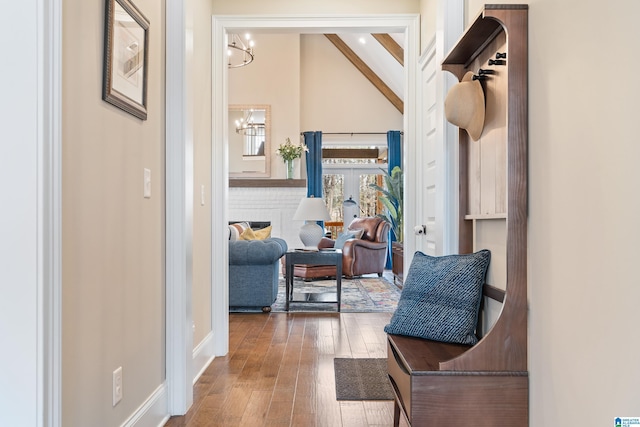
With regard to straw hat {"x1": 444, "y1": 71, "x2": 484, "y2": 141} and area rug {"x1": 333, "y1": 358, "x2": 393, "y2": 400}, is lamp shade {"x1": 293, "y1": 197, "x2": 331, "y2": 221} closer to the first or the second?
area rug {"x1": 333, "y1": 358, "x2": 393, "y2": 400}

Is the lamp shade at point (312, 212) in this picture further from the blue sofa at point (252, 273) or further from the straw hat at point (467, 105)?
the straw hat at point (467, 105)

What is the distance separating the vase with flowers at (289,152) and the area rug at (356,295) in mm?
2263

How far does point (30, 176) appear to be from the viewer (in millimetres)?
1233

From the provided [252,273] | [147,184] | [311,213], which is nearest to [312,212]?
[311,213]

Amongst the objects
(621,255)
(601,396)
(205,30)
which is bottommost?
(601,396)

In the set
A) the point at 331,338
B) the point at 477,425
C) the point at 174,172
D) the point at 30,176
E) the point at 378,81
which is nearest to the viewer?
the point at 30,176

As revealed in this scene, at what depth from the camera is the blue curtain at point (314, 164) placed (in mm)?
9197

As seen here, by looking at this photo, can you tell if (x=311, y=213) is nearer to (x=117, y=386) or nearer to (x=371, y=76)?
(x=117, y=386)

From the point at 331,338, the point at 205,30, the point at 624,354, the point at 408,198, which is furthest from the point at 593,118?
the point at 331,338

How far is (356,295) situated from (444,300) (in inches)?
169

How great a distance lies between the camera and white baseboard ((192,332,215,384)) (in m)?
2.92

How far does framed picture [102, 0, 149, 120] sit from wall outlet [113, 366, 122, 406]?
3.23ft

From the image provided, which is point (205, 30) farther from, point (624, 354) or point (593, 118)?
point (624, 354)

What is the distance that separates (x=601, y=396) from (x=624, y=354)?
0.53ft
